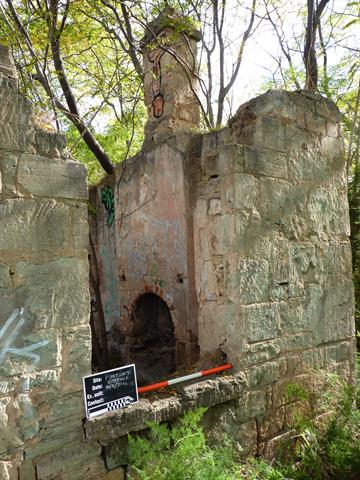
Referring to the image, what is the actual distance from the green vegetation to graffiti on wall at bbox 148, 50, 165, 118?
3553mm

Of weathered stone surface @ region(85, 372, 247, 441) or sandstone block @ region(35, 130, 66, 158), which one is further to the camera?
weathered stone surface @ region(85, 372, 247, 441)

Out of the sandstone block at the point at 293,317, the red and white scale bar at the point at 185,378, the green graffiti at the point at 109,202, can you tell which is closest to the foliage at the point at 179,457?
the red and white scale bar at the point at 185,378

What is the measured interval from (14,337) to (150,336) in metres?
3.17

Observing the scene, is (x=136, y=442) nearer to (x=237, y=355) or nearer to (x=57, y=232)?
(x=237, y=355)

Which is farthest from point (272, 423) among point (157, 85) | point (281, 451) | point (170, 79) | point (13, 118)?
point (157, 85)

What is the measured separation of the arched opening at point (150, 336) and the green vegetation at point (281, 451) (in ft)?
5.81

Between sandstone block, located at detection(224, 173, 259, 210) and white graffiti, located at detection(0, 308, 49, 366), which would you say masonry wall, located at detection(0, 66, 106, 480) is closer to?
white graffiti, located at detection(0, 308, 49, 366)

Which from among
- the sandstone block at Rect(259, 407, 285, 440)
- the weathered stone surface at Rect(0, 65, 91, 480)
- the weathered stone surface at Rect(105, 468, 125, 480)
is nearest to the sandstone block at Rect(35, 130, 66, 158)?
the weathered stone surface at Rect(0, 65, 91, 480)

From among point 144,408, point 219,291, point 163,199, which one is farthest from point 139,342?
point 144,408

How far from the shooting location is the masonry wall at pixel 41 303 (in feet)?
6.61

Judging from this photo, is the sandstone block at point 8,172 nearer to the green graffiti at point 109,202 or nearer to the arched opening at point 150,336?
the arched opening at point 150,336

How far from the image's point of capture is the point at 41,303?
2.12 m

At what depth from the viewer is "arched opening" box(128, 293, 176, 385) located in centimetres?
468

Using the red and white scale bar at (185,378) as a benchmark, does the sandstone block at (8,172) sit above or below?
above
